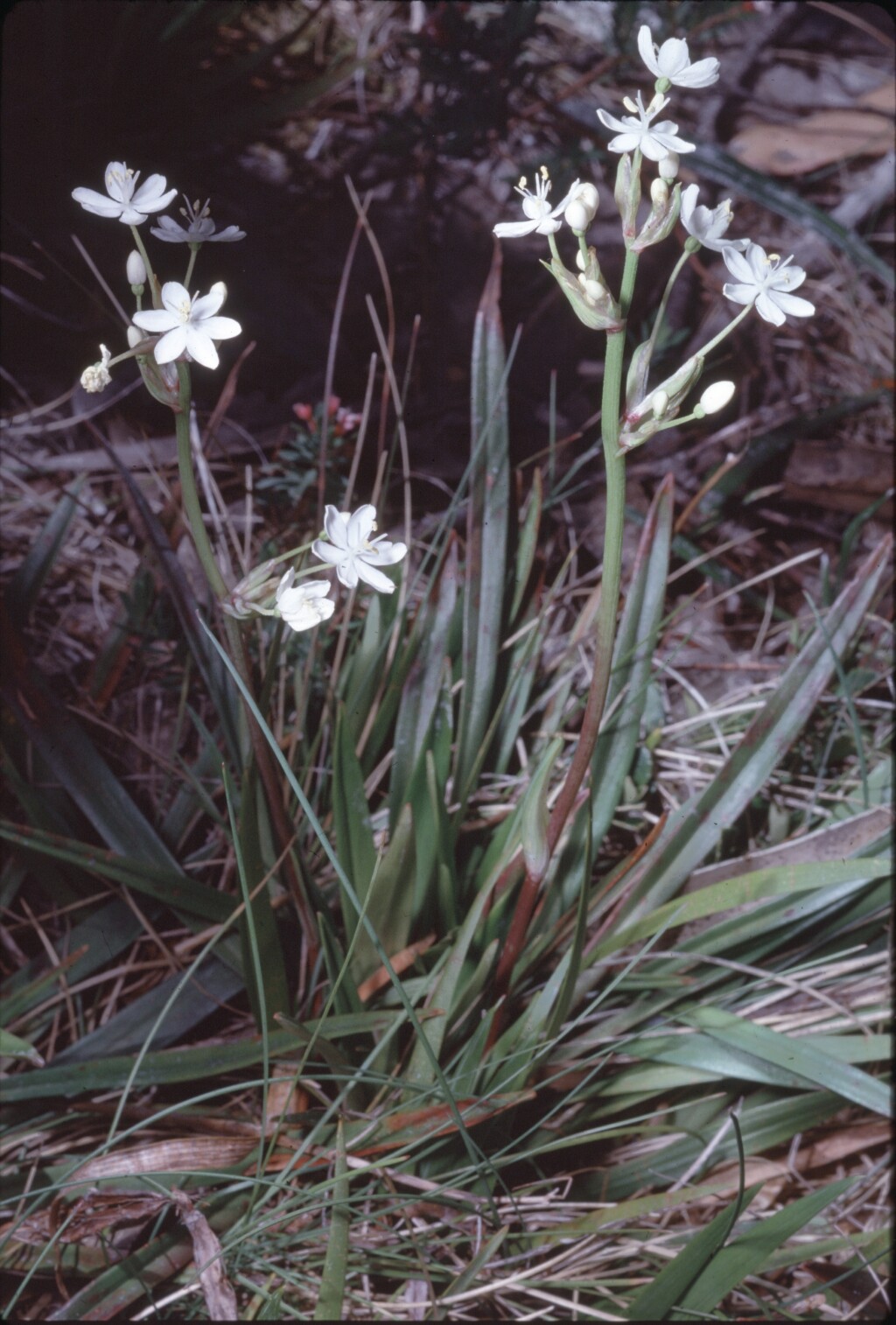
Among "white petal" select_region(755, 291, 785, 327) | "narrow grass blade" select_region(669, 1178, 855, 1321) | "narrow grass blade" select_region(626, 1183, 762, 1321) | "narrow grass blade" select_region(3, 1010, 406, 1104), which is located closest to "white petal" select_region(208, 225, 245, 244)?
"white petal" select_region(755, 291, 785, 327)

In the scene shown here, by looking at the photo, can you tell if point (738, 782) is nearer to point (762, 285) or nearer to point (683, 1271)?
point (683, 1271)

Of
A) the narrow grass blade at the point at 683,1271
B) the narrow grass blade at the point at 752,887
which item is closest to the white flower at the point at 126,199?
the narrow grass blade at the point at 752,887

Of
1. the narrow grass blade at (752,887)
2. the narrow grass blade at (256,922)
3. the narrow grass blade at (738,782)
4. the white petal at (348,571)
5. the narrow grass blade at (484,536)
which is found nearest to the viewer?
the white petal at (348,571)

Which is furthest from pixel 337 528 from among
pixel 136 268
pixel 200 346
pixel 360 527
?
pixel 136 268

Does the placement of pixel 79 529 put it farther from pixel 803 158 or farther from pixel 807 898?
pixel 803 158

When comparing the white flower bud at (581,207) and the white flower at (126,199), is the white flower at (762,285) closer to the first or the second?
the white flower bud at (581,207)

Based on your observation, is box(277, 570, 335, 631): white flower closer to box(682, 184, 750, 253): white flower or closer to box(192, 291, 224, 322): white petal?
box(192, 291, 224, 322): white petal

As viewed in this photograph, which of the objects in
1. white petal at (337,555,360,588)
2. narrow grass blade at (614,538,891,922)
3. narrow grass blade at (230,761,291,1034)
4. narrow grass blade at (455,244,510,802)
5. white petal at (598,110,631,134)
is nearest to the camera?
white petal at (598,110,631,134)
